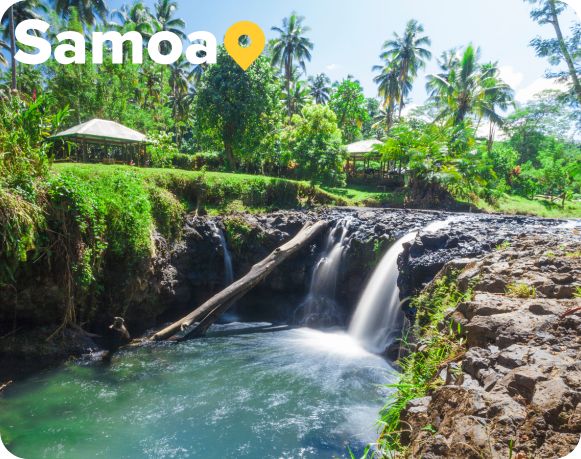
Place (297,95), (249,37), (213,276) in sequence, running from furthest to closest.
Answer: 1. (297,95)
2. (213,276)
3. (249,37)

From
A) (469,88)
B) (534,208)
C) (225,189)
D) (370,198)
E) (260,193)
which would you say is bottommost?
(534,208)

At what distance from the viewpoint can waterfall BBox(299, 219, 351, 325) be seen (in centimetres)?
888

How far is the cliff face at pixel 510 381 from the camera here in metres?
1.72

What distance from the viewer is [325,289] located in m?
9.22

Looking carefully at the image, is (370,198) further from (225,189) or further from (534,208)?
(534,208)

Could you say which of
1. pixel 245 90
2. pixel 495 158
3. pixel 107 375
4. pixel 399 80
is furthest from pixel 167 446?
pixel 399 80

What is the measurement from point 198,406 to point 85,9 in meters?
30.4

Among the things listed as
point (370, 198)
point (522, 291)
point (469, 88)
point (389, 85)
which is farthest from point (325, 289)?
point (389, 85)

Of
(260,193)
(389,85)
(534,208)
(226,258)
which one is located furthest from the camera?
(389,85)

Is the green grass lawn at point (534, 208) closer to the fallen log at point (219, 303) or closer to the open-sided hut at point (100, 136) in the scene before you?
the fallen log at point (219, 303)

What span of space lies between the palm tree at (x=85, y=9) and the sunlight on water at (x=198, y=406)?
28.2 m

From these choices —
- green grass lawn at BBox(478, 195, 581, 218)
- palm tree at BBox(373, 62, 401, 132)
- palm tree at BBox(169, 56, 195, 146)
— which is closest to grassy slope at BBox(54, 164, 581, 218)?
green grass lawn at BBox(478, 195, 581, 218)

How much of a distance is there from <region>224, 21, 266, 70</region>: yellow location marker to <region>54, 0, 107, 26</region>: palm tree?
27552 mm

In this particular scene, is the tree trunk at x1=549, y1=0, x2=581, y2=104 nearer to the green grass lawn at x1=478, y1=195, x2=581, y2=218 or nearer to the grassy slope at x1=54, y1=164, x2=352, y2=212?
the grassy slope at x1=54, y1=164, x2=352, y2=212
